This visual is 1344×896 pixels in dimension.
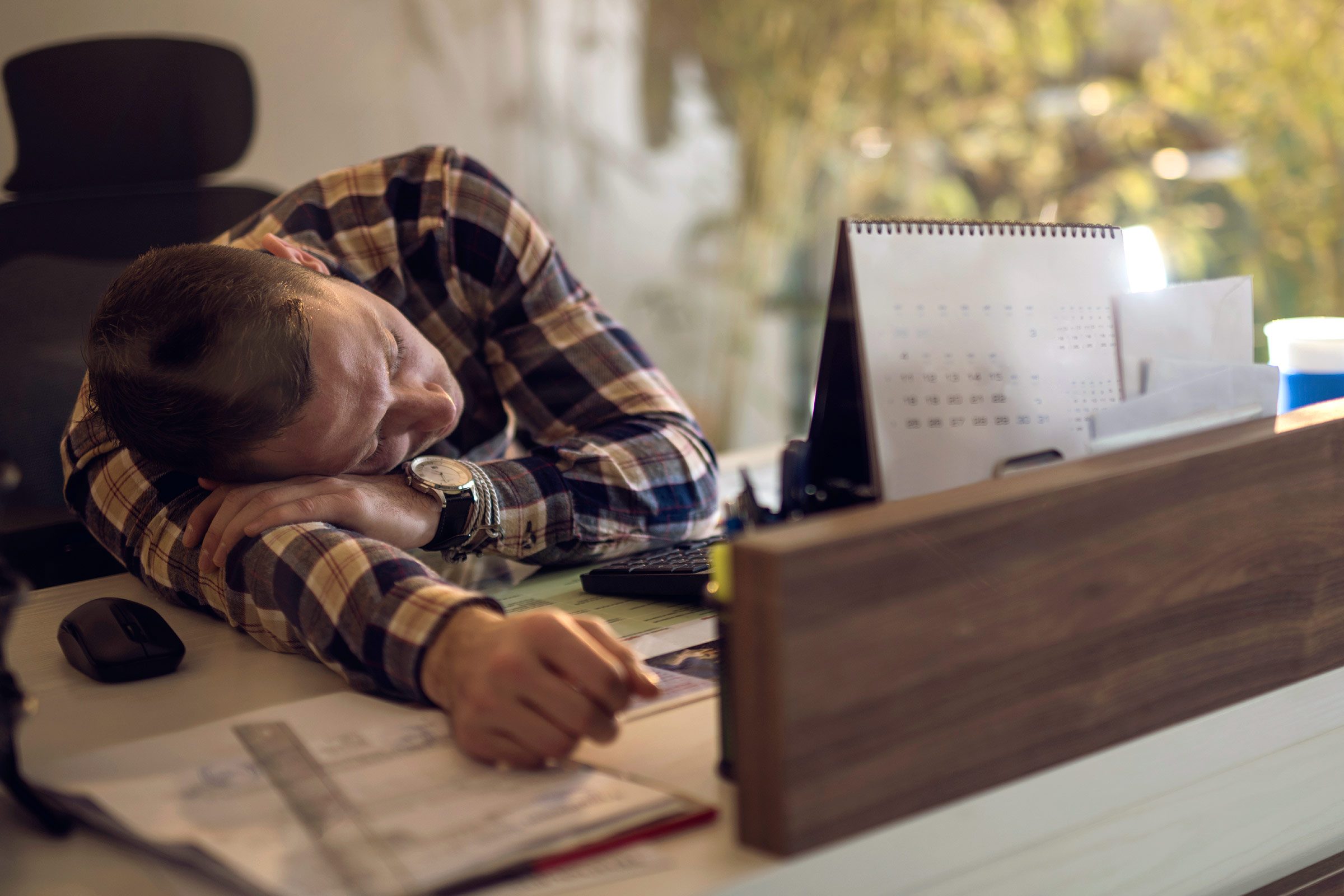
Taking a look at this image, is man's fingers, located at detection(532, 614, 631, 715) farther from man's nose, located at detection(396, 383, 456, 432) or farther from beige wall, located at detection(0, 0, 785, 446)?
beige wall, located at detection(0, 0, 785, 446)

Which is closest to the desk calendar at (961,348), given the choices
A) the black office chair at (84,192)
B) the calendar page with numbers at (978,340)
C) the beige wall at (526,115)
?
the calendar page with numbers at (978,340)

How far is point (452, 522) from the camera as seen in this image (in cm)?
101

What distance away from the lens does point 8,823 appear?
64 centimetres

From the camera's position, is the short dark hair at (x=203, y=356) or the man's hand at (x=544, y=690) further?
the short dark hair at (x=203, y=356)

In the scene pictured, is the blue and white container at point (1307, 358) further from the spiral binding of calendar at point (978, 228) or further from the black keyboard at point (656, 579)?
the black keyboard at point (656, 579)

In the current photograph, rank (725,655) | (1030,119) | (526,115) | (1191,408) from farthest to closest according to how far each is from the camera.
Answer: (1030,119)
(526,115)
(1191,408)
(725,655)

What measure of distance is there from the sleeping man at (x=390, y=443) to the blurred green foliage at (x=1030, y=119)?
1540 mm

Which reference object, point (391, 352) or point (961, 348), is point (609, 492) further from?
point (961, 348)

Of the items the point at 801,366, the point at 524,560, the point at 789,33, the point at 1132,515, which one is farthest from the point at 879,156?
the point at 1132,515

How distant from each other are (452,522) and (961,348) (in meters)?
0.49

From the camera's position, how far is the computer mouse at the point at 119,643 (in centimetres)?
81

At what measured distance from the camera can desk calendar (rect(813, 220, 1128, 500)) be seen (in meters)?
0.71

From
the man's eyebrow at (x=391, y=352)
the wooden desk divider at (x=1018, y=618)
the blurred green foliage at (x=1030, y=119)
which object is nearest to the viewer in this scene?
the wooden desk divider at (x=1018, y=618)

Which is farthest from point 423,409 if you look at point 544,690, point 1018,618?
point 1018,618
